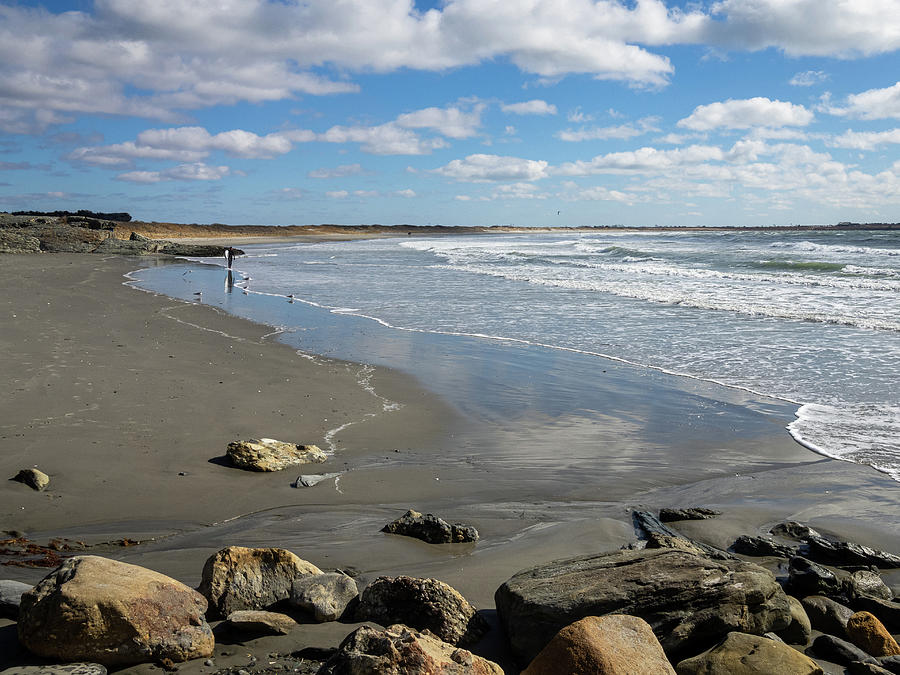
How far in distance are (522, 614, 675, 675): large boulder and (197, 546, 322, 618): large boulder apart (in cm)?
137

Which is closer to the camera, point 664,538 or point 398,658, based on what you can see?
point 398,658

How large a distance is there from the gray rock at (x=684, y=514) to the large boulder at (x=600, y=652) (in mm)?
2391

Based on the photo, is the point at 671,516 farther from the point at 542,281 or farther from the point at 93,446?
the point at 542,281

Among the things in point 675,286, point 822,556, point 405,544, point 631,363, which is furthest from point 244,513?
point 675,286

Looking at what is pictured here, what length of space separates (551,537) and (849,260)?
35.2 meters

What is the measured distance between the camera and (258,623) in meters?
3.24

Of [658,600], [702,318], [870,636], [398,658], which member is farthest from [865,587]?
[702,318]

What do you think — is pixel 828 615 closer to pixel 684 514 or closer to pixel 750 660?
pixel 750 660

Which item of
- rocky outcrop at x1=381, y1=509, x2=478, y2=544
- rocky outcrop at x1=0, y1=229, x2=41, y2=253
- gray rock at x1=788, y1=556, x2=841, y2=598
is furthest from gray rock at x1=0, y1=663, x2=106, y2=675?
rocky outcrop at x1=0, y1=229, x2=41, y2=253

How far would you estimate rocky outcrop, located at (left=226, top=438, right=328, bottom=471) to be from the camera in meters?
5.86

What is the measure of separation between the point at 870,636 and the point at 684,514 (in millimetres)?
1744

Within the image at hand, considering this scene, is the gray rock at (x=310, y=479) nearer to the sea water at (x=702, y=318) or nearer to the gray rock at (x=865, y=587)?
the gray rock at (x=865, y=587)

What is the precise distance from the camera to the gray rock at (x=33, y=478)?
5195 millimetres

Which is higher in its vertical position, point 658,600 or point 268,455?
point 658,600
